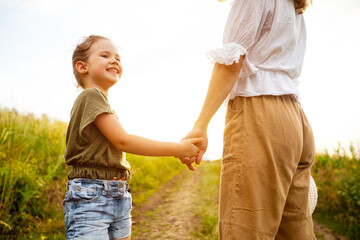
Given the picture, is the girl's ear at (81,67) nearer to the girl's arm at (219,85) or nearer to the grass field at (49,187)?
the girl's arm at (219,85)

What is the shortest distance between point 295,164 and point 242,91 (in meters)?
0.45

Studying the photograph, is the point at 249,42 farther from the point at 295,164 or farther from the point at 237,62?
the point at 295,164

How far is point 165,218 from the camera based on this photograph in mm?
4305

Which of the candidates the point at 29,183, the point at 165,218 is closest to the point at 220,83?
the point at 29,183

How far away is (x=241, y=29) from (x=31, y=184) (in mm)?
3368

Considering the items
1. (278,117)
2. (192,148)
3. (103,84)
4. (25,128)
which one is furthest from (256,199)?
(25,128)

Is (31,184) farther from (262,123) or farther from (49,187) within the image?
(262,123)

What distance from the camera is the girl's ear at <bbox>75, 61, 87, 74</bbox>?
1.70 metres

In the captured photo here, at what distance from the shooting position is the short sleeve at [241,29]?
1329mm

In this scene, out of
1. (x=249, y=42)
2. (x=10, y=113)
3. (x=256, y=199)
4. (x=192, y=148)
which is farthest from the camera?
(x=10, y=113)

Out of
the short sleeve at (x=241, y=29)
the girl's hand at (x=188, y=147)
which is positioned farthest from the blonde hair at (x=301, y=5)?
the girl's hand at (x=188, y=147)

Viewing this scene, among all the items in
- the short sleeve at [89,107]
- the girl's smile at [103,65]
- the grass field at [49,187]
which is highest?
the girl's smile at [103,65]

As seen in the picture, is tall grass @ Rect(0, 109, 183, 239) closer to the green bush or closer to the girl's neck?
the girl's neck

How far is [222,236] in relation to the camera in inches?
51.8
